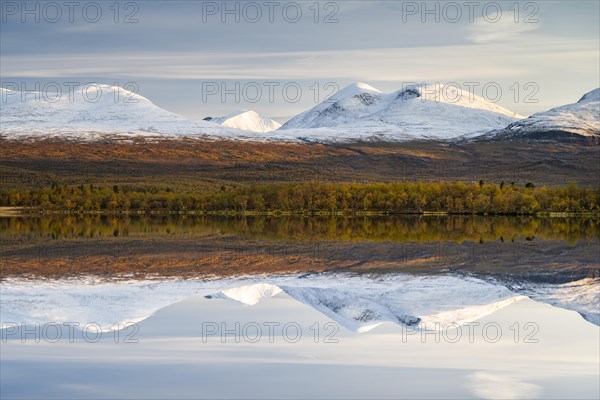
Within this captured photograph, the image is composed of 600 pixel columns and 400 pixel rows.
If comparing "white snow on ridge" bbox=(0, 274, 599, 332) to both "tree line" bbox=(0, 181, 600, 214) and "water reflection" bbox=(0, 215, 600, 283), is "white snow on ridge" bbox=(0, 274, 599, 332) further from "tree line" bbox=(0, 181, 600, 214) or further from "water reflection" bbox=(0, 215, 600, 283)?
"tree line" bbox=(0, 181, 600, 214)

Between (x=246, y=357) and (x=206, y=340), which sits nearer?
(x=246, y=357)

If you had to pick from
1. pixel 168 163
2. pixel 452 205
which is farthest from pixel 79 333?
pixel 168 163

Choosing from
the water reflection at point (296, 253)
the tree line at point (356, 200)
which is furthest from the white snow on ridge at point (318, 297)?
the tree line at point (356, 200)

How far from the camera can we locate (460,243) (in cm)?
4625

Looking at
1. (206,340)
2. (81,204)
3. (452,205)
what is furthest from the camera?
(81,204)

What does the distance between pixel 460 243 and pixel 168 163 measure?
14348 centimetres

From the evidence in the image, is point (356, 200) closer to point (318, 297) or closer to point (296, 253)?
point (296, 253)

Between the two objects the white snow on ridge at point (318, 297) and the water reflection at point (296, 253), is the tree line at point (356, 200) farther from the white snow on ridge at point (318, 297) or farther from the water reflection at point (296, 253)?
the white snow on ridge at point (318, 297)

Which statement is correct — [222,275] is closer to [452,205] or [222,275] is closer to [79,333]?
[79,333]

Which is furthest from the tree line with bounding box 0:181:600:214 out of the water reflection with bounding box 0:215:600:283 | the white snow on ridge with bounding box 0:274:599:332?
the white snow on ridge with bounding box 0:274:599:332

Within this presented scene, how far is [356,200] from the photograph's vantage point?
103062 mm

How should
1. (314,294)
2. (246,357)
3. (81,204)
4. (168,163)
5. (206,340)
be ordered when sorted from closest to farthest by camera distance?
(246,357)
(206,340)
(314,294)
(81,204)
(168,163)

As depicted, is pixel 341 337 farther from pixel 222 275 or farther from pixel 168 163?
pixel 168 163

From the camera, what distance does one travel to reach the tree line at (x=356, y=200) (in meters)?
97.1
